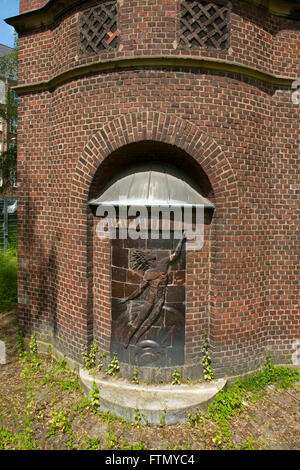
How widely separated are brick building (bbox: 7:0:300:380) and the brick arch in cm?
1

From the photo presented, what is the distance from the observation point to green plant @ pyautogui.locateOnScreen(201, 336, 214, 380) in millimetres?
4477

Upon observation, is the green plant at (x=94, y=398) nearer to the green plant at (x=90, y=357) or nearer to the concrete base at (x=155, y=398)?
the concrete base at (x=155, y=398)


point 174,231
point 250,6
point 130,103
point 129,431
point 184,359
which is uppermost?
point 250,6

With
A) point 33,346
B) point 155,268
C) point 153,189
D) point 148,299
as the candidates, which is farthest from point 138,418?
point 153,189

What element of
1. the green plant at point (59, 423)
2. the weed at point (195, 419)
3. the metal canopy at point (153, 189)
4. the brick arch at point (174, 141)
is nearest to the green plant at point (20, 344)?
the green plant at point (59, 423)

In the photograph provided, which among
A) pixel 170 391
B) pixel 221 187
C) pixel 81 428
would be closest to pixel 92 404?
pixel 81 428

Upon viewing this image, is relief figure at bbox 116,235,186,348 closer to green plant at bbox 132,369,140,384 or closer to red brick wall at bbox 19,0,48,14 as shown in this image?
green plant at bbox 132,369,140,384

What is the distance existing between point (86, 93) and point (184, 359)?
424 cm

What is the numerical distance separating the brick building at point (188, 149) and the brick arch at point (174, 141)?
0.01 m

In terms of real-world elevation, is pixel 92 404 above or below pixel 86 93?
below

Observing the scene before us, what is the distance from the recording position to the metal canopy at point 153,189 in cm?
432

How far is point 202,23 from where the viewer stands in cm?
425

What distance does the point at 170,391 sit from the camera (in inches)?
165

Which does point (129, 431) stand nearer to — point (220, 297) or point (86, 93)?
point (220, 297)
